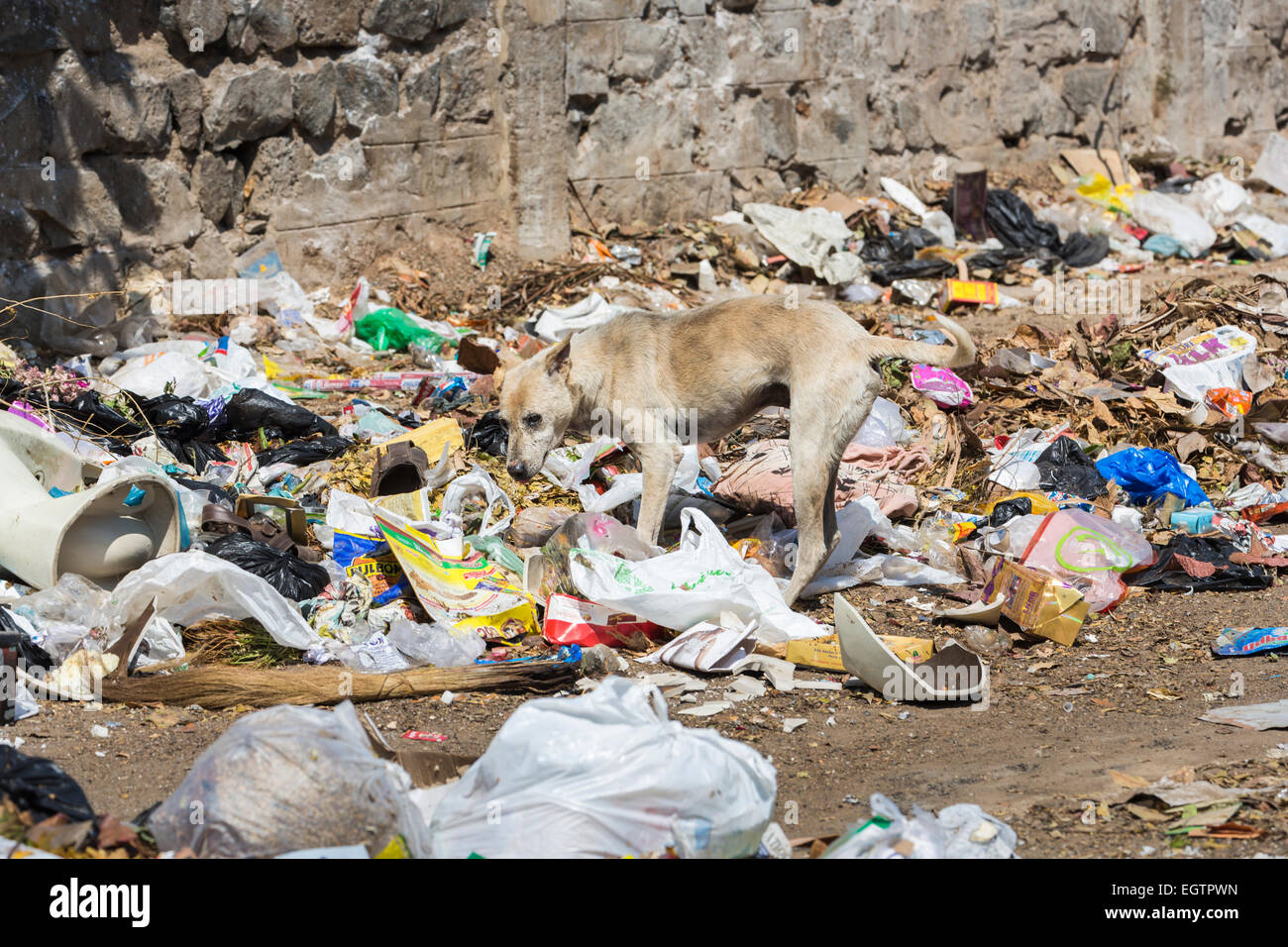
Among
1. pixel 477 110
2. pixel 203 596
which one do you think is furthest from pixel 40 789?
pixel 477 110

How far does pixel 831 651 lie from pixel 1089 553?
1.44 m

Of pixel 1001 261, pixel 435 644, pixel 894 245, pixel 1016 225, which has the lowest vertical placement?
pixel 435 644

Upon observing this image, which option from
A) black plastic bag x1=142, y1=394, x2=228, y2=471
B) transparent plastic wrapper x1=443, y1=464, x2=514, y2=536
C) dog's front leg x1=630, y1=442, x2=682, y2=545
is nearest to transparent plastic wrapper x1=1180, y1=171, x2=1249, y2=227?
dog's front leg x1=630, y1=442, x2=682, y2=545

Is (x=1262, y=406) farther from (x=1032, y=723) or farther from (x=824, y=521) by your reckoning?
(x=1032, y=723)

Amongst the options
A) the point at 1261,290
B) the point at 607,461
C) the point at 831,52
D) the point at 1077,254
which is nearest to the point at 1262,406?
the point at 1261,290

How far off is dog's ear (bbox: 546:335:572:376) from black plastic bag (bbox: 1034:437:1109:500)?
260 cm

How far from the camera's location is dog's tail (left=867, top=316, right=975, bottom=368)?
4.65m

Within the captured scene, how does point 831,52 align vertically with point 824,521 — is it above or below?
above

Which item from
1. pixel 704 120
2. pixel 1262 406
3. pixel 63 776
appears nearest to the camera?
pixel 63 776

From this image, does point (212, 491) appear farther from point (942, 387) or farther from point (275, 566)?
point (942, 387)

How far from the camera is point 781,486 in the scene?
5.54 meters

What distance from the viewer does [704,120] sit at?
1054 centimetres
